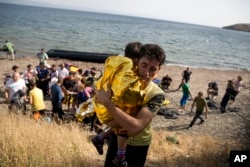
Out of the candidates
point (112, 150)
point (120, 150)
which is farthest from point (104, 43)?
point (120, 150)

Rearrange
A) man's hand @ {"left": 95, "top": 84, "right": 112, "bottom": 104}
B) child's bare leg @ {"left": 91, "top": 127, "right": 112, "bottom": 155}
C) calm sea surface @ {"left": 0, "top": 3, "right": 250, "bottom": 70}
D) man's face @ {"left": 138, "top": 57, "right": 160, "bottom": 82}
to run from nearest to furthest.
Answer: man's hand @ {"left": 95, "top": 84, "right": 112, "bottom": 104}, man's face @ {"left": 138, "top": 57, "right": 160, "bottom": 82}, child's bare leg @ {"left": 91, "top": 127, "right": 112, "bottom": 155}, calm sea surface @ {"left": 0, "top": 3, "right": 250, "bottom": 70}

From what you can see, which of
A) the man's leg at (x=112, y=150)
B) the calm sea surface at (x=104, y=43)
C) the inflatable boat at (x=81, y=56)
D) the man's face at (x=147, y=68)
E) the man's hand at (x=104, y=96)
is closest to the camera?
the man's hand at (x=104, y=96)

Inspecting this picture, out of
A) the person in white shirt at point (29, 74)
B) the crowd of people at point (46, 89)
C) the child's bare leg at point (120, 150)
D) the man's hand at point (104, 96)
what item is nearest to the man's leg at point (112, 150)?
the child's bare leg at point (120, 150)

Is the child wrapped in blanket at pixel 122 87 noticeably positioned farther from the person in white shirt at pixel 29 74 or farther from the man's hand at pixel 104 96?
the person in white shirt at pixel 29 74

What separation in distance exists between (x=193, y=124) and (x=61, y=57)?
58.4 feet

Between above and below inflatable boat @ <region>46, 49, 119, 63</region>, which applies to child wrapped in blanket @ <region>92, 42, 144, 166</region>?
above

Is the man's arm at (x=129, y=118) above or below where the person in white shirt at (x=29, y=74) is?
above

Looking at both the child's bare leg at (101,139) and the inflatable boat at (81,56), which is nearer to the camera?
the child's bare leg at (101,139)

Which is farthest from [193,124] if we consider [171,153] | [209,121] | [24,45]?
[24,45]

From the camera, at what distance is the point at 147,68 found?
2.27 metres

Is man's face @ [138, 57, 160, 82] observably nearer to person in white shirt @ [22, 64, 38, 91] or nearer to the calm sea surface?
person in white shirt @ [22, 64, 38, 91]

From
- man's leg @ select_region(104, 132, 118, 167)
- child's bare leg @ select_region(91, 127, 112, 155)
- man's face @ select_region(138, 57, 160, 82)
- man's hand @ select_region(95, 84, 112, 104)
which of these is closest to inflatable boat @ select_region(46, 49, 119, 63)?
child's bare leg @ select_region(91, 127, 112, 155)

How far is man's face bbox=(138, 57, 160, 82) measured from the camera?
226cm

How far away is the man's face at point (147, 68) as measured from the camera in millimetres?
2258
